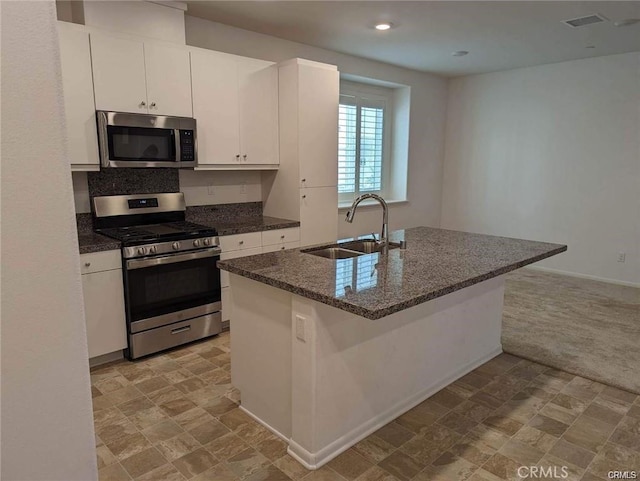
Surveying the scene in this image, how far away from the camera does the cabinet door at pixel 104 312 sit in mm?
3021

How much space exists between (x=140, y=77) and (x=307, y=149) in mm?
1528

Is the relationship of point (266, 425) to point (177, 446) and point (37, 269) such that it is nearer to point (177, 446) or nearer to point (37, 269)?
point (177, 446)

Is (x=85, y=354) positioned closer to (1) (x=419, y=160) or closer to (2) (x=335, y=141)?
(2) (x=335, y=141)

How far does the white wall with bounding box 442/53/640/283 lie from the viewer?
521 cm

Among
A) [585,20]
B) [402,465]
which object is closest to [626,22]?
[585,20]

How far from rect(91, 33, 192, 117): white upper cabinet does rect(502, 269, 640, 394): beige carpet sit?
3290mm

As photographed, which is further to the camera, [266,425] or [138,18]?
[138,18]

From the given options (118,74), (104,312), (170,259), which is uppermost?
(118,74)

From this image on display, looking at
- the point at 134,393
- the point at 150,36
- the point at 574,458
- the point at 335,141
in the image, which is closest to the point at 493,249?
the point at 574,458

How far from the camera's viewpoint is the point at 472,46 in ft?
15.6

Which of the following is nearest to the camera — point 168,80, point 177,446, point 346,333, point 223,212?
point 346,333

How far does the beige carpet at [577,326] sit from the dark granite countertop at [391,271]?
37.3 inches

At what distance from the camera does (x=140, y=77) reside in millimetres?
3270

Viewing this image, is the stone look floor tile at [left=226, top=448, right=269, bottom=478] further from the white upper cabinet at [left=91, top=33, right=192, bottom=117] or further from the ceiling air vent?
the ceiling air vent
